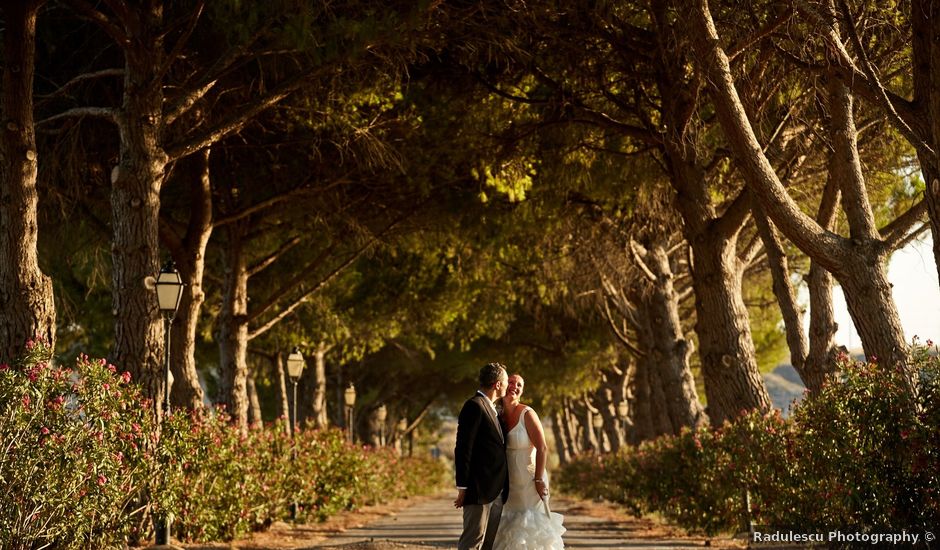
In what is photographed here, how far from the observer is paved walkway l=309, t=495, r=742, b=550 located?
15.2 m

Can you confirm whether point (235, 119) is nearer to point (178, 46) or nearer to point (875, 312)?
point (178, 46)

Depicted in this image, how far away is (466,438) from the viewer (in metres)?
8.77

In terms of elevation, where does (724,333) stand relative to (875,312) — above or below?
above

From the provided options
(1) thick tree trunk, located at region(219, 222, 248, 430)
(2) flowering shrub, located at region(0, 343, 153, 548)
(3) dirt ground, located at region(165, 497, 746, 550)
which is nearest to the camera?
(2) flowering shrub, located at region(0, 343, 153, 548)

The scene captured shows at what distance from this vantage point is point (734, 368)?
578 inches

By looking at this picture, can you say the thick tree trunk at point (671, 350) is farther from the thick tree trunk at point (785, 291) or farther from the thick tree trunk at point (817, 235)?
the thick tree trunk at point (817, 235)

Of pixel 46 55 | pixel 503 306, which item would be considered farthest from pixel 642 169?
pixel 503 306

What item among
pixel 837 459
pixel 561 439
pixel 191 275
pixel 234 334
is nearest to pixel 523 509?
pixel 837 459

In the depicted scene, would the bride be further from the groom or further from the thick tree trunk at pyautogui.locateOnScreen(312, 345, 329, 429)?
the thick tree trunk at pyautogui.locateOnScreen(312, 345, 329, 429)

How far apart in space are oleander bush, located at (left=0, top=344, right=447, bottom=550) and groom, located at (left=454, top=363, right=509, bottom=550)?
3.25 metres

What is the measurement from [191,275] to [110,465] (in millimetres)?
8204

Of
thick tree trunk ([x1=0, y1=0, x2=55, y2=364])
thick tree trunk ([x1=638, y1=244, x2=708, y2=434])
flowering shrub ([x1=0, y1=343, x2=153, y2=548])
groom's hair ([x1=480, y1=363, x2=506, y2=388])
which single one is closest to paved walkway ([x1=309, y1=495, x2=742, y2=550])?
thick tree trunk ([x1=638, y1=244, x2=708, y2=434])

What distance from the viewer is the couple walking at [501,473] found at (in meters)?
8.79

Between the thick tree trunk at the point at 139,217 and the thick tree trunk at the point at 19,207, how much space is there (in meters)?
1.11
